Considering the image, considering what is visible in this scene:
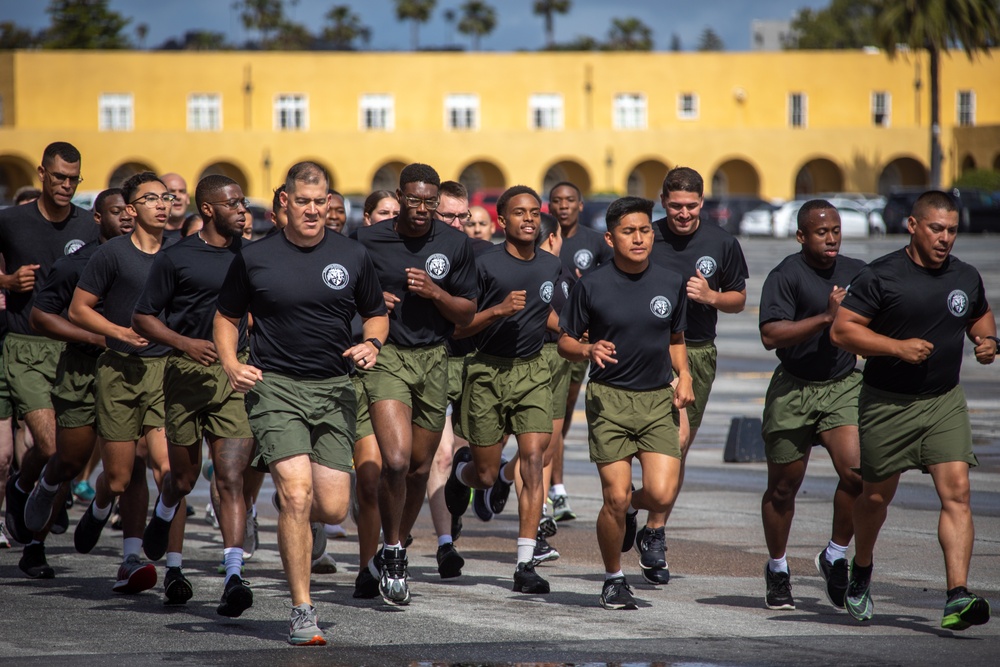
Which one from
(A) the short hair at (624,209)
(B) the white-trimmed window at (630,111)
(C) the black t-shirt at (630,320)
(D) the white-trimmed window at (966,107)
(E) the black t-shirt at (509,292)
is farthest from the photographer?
(D) the white-trimmed window at (966,107)

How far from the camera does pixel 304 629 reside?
259 inches

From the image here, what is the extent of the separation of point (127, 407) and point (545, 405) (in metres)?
2.36

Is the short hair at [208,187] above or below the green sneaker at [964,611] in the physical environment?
above

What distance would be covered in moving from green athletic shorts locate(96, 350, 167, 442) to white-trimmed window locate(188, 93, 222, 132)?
194ft

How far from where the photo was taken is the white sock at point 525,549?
26.1 feet

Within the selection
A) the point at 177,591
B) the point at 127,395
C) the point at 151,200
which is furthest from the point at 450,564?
the point at 151,200

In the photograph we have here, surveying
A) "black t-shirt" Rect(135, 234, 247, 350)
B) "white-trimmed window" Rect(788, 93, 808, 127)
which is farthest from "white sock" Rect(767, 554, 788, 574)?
"white-trimmed window" Rect(788, 93, 808, 127)

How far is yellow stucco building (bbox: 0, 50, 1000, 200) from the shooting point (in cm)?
6341

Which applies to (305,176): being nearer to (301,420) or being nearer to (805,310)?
(301,420)

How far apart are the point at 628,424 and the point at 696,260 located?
66.5 inches

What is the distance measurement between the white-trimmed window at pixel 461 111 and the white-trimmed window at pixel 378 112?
245 centimetres

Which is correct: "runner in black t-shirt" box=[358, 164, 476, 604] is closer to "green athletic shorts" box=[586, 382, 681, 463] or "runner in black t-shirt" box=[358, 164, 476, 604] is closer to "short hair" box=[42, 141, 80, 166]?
"green athletic shorts" box=[586, 382, 681, 463]

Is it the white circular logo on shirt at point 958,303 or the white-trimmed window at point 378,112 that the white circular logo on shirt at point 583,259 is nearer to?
the white circular logo on shirt at point 958,303

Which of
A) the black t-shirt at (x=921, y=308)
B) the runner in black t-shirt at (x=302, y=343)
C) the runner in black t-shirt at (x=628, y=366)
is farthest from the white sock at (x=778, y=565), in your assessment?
the runner in black t-shirt at (x=302, y=343)
